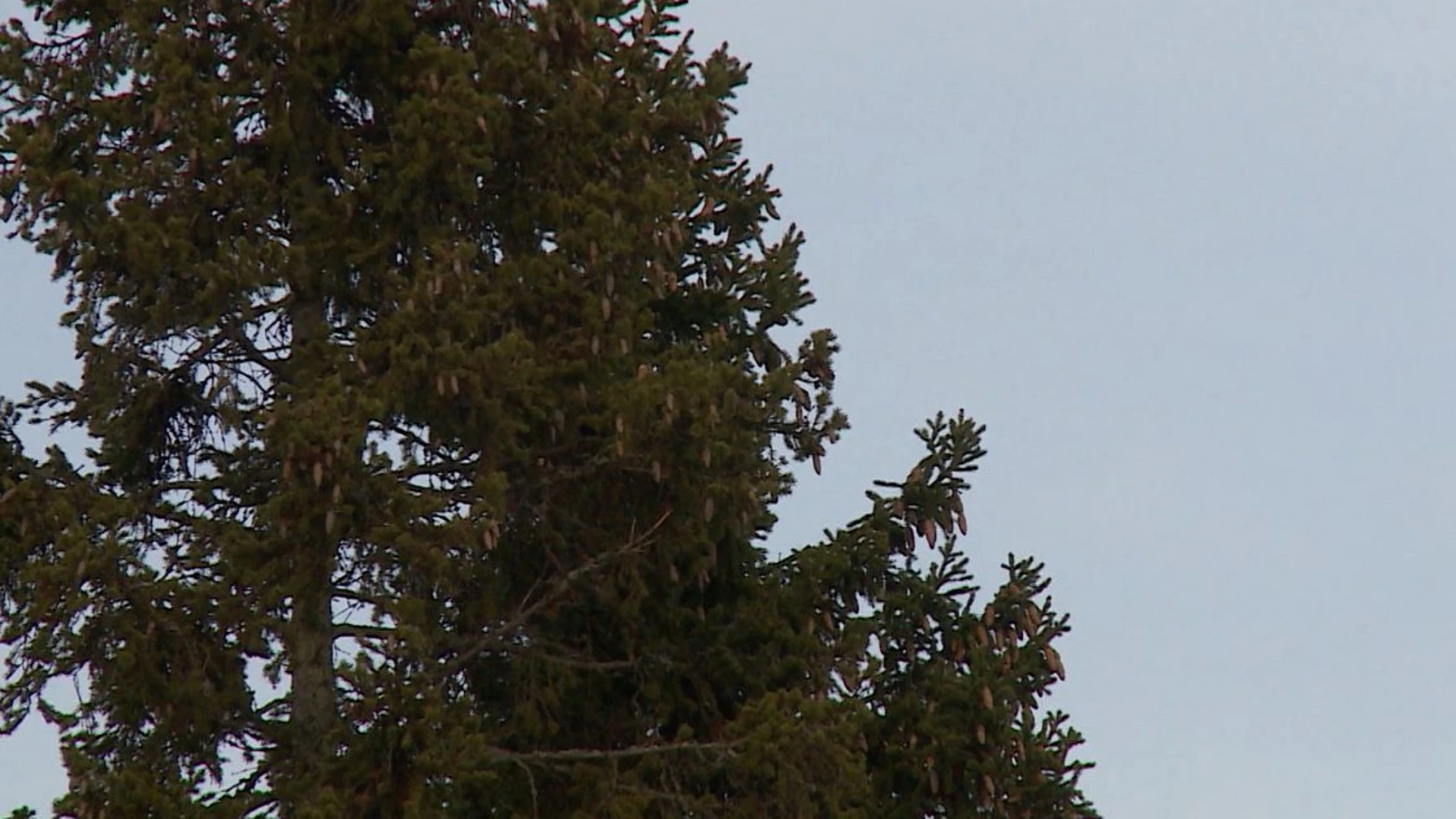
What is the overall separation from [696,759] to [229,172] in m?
5.32

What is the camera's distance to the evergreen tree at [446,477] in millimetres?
15203

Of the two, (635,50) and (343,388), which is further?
(635,50)

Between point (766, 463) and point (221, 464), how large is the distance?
4052 mm

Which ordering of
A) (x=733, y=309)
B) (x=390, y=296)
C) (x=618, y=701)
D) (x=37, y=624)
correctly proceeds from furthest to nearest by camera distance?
(x=733, y=309) < (x=618, y=701) < (x=390, y=296) < (x=37, y=624)

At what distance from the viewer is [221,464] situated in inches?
683

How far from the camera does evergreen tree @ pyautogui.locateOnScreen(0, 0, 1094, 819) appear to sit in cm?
1520

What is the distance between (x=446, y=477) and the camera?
1703 centimetres

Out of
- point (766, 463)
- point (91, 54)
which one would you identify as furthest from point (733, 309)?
point (91, 54)

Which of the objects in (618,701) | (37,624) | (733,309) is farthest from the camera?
(733,309)

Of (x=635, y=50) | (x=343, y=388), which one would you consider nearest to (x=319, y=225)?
(x=343, y=388)

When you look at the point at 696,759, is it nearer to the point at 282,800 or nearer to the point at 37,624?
the point at 282,800

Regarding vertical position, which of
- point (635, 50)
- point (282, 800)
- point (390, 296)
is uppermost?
point (635, 50)

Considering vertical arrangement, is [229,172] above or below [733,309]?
below

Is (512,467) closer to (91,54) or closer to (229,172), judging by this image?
(229,172)
